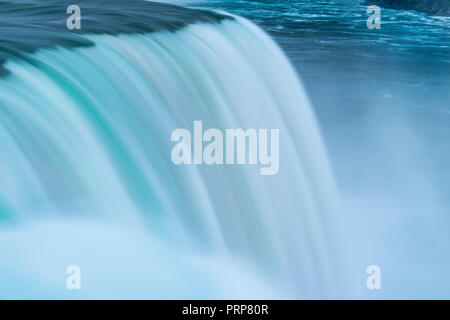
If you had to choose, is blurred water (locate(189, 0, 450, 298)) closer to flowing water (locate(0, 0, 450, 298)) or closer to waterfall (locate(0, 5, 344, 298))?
flowing water (locate(0, 0, 450, 298))

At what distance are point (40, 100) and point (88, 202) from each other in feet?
1.61

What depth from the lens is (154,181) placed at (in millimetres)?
3695

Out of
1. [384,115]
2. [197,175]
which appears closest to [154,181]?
[197,175]

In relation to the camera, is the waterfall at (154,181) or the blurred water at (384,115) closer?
the waterfall at (154,181)

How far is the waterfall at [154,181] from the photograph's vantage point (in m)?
3.17

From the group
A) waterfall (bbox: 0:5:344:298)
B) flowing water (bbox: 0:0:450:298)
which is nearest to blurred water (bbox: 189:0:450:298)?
flowing water (bbox: 0:0:450:298)

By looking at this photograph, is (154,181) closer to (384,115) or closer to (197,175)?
(197,175)

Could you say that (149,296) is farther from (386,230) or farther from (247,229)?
(386,230)

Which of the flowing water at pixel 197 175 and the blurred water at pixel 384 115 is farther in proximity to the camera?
the blurred water at pixel 384 115

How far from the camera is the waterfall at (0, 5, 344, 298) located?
317 cm

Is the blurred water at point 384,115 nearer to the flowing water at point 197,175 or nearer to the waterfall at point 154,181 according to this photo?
the flowing water at point 197,175

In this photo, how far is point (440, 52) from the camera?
7.24 metres

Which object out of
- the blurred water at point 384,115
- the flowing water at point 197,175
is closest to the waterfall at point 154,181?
the flowing water at point 197,175
